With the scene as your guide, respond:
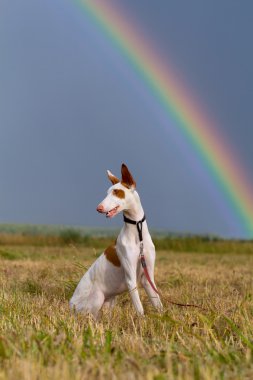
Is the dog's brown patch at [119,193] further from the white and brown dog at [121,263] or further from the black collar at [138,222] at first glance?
the black collar at [138,222]

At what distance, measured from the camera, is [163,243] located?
27688 millimetres

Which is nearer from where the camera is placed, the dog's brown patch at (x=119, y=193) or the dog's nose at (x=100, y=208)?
the dog's nose at (x=100, y=208)

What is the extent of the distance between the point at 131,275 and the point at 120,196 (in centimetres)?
83

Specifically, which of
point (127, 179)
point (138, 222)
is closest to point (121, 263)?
point (138, 222)

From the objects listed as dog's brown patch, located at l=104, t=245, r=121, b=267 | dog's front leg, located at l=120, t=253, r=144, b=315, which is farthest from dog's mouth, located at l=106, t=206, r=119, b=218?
dog's brown patch, located at l=104, t=245, r=121, b=267

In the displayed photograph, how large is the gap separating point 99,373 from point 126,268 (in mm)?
2767

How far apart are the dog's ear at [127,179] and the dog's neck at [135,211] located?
0.09 m

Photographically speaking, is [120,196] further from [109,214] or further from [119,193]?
[109,214]

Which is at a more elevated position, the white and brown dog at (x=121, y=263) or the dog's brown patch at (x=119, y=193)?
the dog's brown patch at (x=119, y=193)

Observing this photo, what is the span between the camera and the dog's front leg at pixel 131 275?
515cm

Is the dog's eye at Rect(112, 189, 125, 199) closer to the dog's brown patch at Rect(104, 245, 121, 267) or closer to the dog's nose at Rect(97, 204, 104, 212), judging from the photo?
the dog's nose at Rect(97, 204, 104, 212)

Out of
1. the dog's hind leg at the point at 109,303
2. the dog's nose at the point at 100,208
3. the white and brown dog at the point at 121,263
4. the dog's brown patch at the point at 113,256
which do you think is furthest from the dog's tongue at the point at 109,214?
the dog's hind leg at the point at 109,303

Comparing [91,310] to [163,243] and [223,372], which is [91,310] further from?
[163,243]

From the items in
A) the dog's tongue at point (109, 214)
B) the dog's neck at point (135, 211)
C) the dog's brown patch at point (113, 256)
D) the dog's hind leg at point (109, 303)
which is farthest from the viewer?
the dog's hind leg at point (109, 303)
